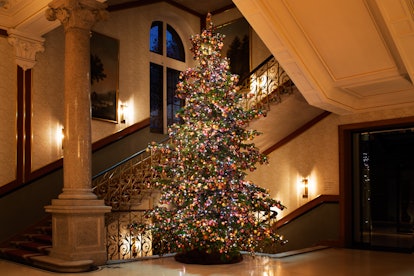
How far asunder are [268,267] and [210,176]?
1.72 m

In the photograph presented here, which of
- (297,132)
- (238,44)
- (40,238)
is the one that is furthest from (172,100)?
(40,238)

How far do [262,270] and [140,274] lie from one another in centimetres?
187

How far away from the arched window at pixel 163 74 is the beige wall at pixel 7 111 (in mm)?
4111

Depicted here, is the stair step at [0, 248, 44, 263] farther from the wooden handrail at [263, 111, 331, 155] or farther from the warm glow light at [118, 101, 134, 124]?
the wooden handrail at [263, 111, 331, 155]

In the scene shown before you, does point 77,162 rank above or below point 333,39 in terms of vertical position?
→ below

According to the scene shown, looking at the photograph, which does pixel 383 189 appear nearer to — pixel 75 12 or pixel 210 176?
pixel 210 176

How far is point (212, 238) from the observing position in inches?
276

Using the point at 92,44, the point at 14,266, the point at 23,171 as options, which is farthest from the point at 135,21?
the point at 14,266

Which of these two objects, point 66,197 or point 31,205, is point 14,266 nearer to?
point 66,197

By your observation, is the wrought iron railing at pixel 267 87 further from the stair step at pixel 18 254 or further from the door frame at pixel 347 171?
the stair step at pixel 18 254

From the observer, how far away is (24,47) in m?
9.42

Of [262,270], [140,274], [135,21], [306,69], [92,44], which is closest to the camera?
[140,274]

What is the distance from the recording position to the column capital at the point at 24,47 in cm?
931

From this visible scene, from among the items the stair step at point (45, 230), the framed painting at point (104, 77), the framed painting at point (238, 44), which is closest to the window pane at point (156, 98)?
the framed painting at point (104, 77)
